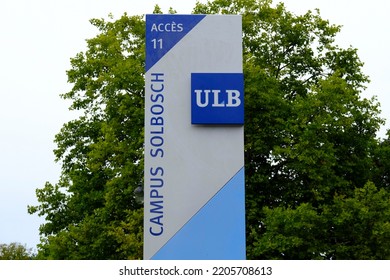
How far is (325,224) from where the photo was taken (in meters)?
19.7

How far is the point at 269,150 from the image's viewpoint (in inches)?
855

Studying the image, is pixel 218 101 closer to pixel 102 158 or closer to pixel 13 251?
pixel 102 158

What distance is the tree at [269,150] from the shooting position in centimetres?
1953

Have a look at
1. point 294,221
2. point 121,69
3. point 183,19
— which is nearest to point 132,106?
point 121,69

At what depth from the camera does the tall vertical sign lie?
10.9 m

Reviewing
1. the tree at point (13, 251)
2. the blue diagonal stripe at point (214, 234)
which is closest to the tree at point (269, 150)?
the blue diagonal stripe at point (214, 234)

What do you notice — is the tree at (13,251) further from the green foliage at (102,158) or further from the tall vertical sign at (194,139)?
the tall vertical sign at (194,139)

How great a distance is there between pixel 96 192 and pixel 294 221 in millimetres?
7892

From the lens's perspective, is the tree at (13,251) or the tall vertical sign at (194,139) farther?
the tree at (13,251)

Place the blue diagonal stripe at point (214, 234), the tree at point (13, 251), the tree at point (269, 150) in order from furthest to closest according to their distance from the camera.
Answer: the tree at point (13, 251), the tree at point (269, 150), the blue diagonal stripe at point (214, 234)

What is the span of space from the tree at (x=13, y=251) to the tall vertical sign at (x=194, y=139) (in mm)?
39957

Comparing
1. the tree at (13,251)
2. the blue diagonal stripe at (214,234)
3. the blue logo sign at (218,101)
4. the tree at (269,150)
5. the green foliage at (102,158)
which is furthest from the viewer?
the tree at (13,251)

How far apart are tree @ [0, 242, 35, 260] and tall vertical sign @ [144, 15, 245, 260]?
131 ft

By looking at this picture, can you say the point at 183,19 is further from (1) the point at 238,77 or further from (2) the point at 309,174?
(2) the point at 309,174
